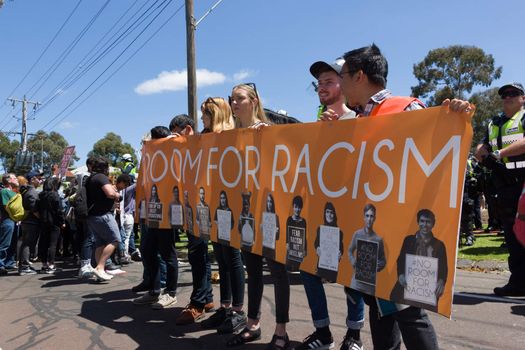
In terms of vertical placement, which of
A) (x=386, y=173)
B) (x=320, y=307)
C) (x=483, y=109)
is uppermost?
(x=483, y=109)

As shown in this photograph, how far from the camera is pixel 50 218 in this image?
7773 mm

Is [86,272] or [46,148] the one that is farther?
[46,148]

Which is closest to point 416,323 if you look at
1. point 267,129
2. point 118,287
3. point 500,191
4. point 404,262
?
point 404,262

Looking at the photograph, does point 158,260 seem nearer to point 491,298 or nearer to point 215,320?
point 215,320

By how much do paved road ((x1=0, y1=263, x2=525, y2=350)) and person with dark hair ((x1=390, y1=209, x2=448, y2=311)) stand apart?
4.62 feet

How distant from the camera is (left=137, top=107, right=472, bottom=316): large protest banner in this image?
1993 millimetres

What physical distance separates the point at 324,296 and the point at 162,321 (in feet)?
5.80

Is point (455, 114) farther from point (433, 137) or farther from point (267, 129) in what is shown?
point (267, 129)

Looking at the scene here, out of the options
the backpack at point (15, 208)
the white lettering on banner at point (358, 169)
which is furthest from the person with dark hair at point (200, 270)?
the backpack at point (15, 208)

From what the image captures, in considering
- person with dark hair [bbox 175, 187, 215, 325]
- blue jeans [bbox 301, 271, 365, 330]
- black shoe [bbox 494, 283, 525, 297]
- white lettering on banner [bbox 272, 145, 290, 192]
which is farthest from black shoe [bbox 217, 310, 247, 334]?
black shoe [bbox 494, 283, 525, 297]

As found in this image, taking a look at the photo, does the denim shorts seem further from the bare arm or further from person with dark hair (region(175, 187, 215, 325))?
person with dark hair (region(175, 187, 215, 325))

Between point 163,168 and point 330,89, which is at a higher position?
point 330,89

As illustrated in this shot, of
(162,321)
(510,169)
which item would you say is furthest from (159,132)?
(510,169)

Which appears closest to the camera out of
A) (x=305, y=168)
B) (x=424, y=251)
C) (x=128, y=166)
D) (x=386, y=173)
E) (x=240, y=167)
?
(x=424, y=251)
